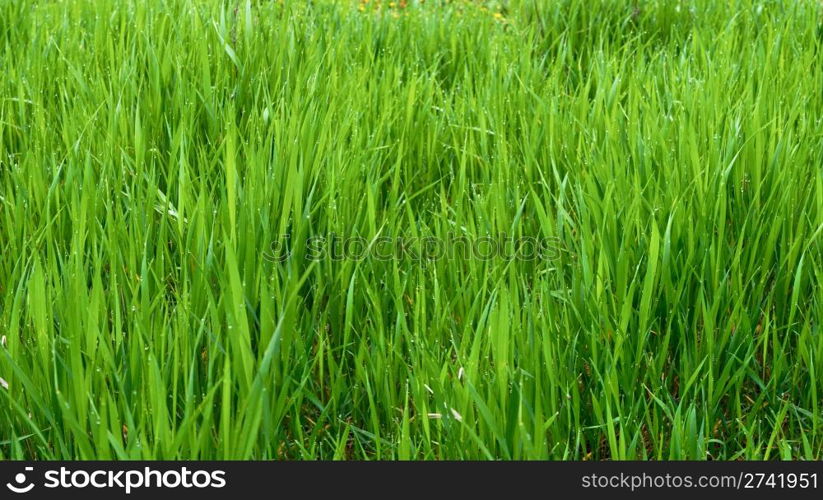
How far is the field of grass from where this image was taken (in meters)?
1.32

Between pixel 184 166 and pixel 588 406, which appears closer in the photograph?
pixel 588 406

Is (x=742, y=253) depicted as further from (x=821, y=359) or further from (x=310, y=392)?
(x=310, y=392)

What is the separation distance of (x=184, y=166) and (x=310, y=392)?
58 centimetres

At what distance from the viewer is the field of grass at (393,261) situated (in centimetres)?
132

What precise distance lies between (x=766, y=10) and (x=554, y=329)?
6.95 ft

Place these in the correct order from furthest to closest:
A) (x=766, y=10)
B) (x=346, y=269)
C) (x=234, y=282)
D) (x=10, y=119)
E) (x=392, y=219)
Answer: (x=766, y=10) < (x=10, y=119) < (x=392, y=219) < (x=346, y=269) < (x=234, y=282)

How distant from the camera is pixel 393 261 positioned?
1.62 meters

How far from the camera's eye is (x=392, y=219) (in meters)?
1.75

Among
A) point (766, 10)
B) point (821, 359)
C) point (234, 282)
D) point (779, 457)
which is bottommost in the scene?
point (779, 457)

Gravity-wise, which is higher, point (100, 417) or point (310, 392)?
point (100, 417)

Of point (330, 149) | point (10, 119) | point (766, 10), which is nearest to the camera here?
point (330, 149)
